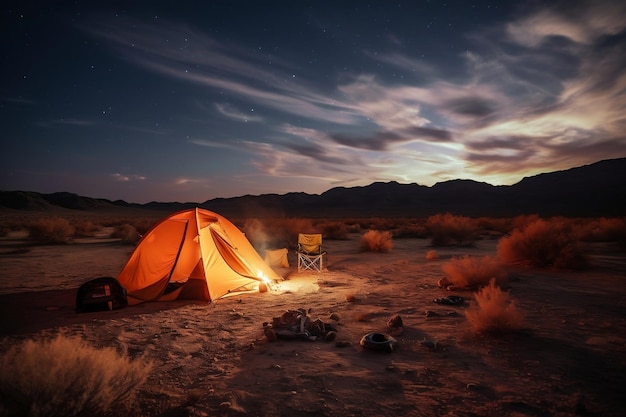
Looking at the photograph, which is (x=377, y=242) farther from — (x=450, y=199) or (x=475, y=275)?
(x=450, y=199)

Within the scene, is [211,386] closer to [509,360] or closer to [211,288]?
[509,360]

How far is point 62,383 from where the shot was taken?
9.25 ft

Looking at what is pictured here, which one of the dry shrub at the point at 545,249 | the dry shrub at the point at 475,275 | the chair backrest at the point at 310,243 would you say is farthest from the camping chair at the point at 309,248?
the dry shrub at the point at 545,249

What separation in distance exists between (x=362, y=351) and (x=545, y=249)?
8599mm

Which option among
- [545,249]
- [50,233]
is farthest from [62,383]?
→ [50,233]

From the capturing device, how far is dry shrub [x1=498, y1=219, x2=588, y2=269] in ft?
32.2

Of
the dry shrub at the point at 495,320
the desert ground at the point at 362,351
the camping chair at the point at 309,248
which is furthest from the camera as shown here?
the camping chair at the point at 309,248

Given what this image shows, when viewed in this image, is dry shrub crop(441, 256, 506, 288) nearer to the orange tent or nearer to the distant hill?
the orange tent

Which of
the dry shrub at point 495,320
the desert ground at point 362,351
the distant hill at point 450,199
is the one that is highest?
the distant hill at point 450,199

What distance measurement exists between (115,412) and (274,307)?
12.7 feet

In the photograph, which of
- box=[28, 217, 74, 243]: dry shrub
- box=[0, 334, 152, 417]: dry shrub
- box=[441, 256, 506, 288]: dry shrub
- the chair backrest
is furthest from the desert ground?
box=[28, 217, 74, 243]: dry shrub

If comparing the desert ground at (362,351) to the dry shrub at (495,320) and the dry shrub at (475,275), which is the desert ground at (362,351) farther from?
the dry shrub at (475,275)

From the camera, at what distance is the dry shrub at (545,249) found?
386 inches

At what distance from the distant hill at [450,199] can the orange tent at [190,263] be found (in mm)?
62792
